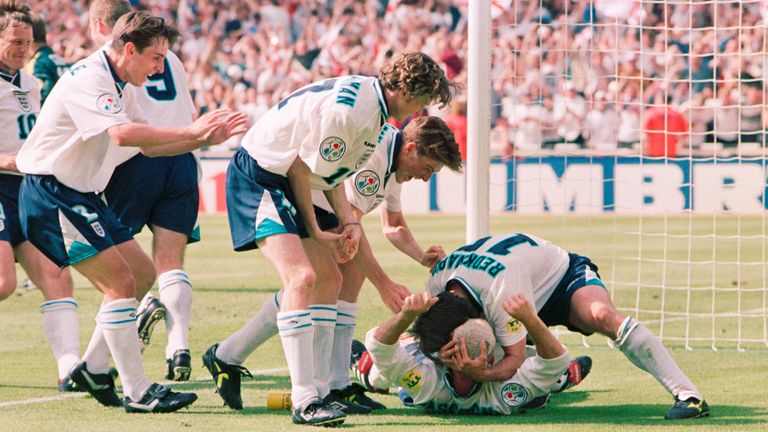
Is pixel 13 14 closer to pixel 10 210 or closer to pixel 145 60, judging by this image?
pixel 10 210

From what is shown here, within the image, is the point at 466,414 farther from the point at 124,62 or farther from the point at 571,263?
the point at 124,62

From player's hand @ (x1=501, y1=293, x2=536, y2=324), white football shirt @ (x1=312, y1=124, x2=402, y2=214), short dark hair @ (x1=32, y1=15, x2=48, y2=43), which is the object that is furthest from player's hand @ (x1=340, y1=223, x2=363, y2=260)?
short dark hair @ (x1=32, y1=15, x2=48, y2=43)

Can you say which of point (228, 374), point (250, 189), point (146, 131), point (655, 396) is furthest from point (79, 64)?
point (655, 396)

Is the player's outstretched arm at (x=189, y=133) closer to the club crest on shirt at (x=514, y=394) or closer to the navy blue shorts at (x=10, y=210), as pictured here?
the navy blue shorts at (x=10, y=210)

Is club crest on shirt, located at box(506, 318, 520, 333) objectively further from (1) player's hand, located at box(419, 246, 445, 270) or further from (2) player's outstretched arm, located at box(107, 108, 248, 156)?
(2) player's outstretched arm, located at box(107, 108, 248, 156)

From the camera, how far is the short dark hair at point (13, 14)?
22.8 feet

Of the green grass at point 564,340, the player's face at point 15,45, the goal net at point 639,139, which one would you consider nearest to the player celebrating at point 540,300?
the green grass at point 564,340

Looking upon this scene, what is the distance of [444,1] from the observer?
2536 cm

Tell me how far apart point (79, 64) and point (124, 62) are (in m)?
0.25

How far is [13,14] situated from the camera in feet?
22.9

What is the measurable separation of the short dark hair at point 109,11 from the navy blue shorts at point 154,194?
0.87 meters

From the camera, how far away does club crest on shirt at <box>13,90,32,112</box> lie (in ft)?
23.6

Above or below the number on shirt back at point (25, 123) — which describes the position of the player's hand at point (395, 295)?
below

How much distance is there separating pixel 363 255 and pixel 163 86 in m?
2.23
